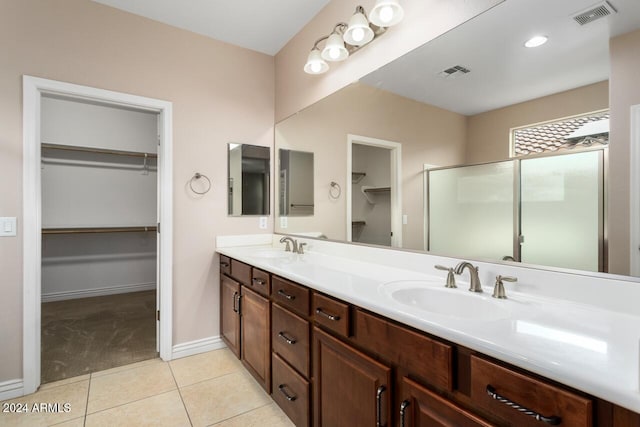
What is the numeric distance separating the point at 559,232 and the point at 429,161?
64cm

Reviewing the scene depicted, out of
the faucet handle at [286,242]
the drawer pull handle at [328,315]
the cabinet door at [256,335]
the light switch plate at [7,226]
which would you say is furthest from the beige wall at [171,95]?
the drawer pull handle at [328,315]

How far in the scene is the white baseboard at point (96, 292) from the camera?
383 cm

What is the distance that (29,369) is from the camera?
1.96m

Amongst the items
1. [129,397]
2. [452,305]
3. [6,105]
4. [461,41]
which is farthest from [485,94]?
[6,105]

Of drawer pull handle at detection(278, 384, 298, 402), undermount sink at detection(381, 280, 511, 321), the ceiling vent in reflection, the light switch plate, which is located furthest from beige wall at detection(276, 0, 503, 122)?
the light switch plate

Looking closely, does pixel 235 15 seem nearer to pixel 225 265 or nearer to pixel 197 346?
pixel 225 265

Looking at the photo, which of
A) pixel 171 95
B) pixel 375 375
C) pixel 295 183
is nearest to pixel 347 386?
pixel 375 375

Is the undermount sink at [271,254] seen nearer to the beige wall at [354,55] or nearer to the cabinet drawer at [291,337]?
the cabinet drawer at [291,337]

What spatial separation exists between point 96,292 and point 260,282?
3490mm

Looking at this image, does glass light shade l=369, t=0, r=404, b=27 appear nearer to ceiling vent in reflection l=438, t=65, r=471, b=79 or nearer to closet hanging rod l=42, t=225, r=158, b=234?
ceiling vent in reflection l=438, t=65, r=471, b=79

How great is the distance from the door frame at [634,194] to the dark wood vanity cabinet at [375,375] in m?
0.62

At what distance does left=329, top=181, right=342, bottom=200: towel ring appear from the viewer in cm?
224

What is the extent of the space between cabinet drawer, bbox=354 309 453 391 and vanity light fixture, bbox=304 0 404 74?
1.47m

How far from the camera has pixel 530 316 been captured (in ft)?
3.11
